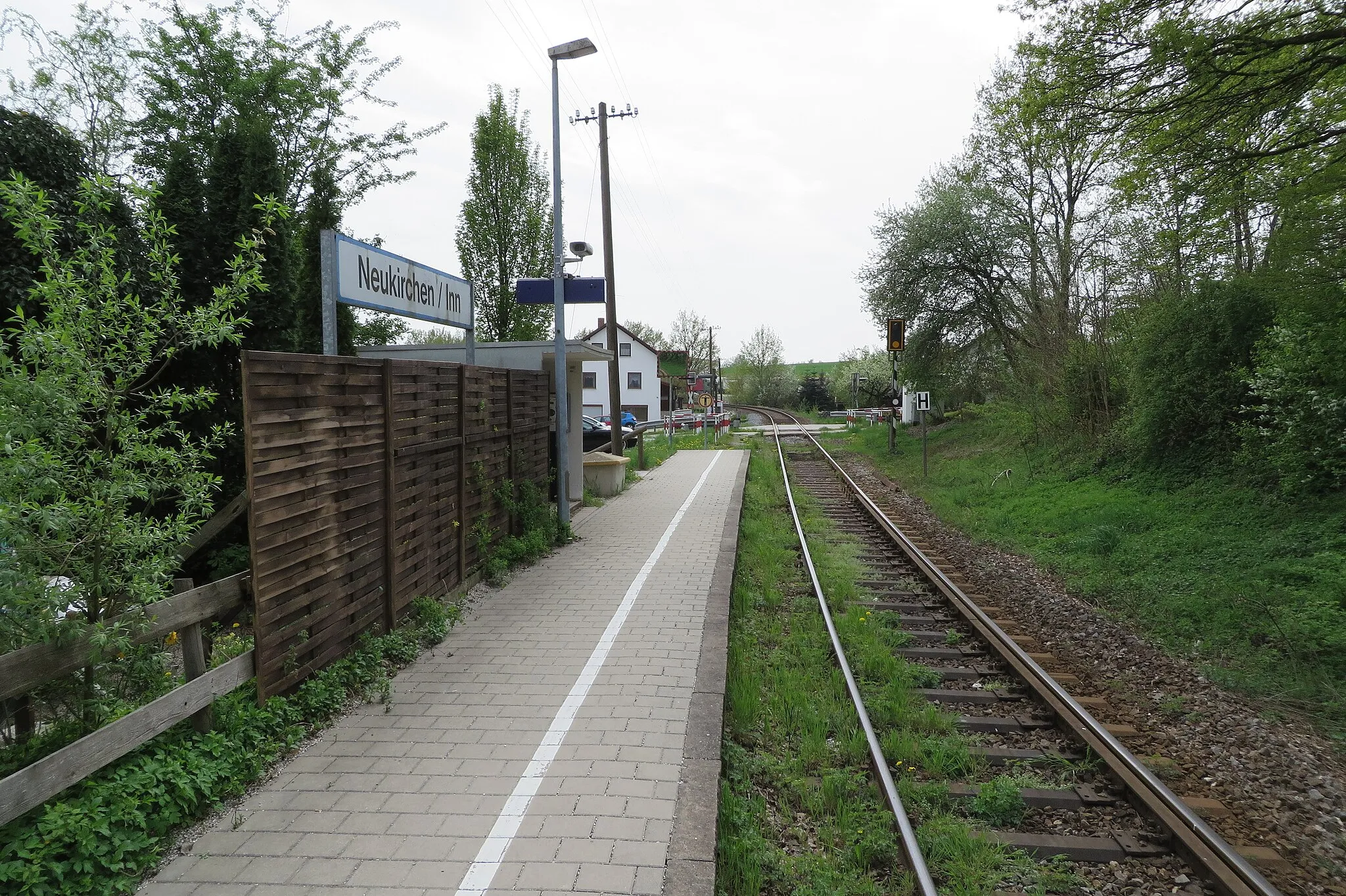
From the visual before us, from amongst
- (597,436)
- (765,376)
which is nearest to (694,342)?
(765,376)

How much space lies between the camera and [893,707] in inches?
207

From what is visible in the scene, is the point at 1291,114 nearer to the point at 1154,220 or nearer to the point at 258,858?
the point at 1154,220

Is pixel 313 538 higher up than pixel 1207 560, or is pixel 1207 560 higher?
pixel 313 538

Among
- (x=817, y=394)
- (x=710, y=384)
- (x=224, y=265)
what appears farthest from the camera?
(x=817, y=394)

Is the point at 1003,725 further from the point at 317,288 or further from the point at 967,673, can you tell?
the point at 317,288

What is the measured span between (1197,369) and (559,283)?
9.00 metres

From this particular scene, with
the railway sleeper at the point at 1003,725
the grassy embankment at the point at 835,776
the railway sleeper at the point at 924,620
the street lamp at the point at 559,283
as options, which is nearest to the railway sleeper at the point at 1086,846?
the grassy embankment at the point at 835,776

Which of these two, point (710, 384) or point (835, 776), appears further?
point (710, 384)

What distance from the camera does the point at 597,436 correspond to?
27.2 metres

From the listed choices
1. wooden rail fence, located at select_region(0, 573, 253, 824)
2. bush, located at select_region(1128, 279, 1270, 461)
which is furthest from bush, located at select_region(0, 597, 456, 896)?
bush, located at select_region(1128, 279, 1270, 461)

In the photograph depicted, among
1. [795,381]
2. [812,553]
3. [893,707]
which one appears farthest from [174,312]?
[795,381]

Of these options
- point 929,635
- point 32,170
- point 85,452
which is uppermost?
point 32,170

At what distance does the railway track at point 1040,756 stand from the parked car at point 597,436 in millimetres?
18162

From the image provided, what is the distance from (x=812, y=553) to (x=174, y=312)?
7897 mm
